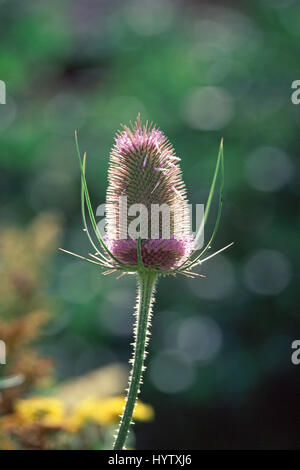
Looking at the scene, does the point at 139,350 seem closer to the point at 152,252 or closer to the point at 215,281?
the point at 152,252

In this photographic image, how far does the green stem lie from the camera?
4.01 ft

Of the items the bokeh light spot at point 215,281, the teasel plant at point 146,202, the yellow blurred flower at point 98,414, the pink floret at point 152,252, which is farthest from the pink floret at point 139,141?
the bokeh light spot at point 215,281

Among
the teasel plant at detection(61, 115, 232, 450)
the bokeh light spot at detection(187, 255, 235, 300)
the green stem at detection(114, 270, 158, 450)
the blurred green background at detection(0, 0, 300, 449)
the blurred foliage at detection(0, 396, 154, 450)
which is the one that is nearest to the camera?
the green stem at detection(114, 270, 158, 450)

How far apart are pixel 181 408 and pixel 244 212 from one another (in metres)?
1.88

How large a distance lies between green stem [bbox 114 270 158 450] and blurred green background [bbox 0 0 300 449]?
293cm

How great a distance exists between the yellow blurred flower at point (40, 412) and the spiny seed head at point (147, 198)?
541mm

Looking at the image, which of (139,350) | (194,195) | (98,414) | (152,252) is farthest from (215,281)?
(139,350)

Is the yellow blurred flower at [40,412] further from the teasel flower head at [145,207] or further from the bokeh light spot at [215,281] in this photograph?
the bokeh light spot at [215,281]

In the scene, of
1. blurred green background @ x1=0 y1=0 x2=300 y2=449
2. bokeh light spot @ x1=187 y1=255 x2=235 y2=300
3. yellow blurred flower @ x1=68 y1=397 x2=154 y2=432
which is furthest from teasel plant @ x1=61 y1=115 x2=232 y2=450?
bokeh light spot @ x1=187 y1=255 x2=235 y2=300

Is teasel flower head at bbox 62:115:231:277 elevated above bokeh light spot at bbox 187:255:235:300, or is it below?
below

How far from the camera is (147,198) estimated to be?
57.0 inches

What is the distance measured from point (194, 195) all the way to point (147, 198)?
363cm

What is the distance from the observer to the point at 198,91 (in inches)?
214

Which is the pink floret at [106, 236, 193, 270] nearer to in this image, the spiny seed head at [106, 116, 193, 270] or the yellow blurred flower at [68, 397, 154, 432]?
the spiny seed head at [106, 116, 193, 270]
